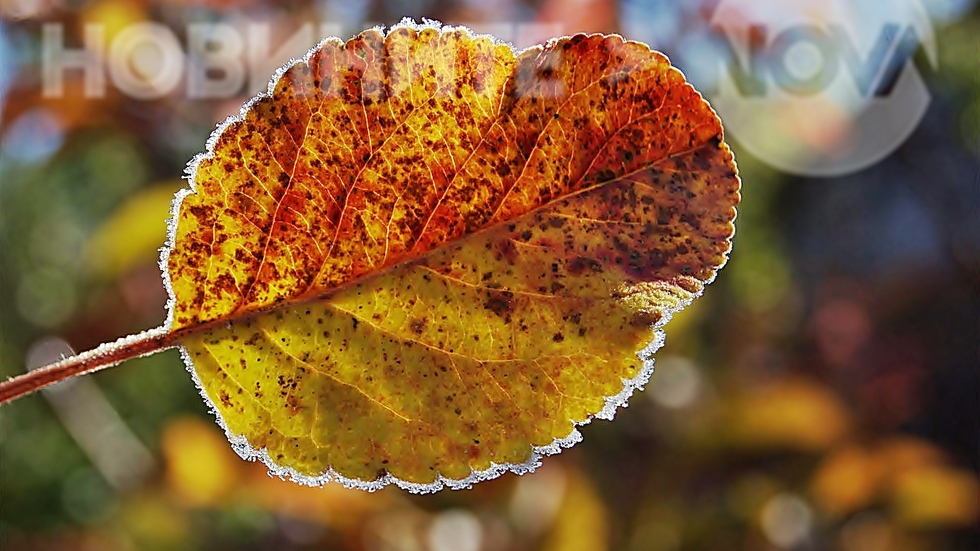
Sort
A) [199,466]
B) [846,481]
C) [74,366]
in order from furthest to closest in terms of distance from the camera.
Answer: [846,481] < [199,466] < [74,366]

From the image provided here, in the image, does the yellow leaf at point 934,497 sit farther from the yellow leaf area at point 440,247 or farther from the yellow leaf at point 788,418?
the yellow leaf area at point 440,247

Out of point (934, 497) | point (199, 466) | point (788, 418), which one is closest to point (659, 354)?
point (788, 418)

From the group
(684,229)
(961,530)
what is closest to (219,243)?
(684,229)

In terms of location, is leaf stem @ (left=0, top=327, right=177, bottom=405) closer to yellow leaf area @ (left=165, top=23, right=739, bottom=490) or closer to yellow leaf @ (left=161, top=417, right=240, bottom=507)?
yellow leaf area @ (left=165, top=23, right=739, bottom=490)

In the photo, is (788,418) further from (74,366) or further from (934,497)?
(74,366)

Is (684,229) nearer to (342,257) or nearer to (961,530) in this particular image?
(342,257)

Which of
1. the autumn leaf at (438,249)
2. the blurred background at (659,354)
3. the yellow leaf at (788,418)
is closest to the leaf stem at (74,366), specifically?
the autumn leaf at (438,249)
